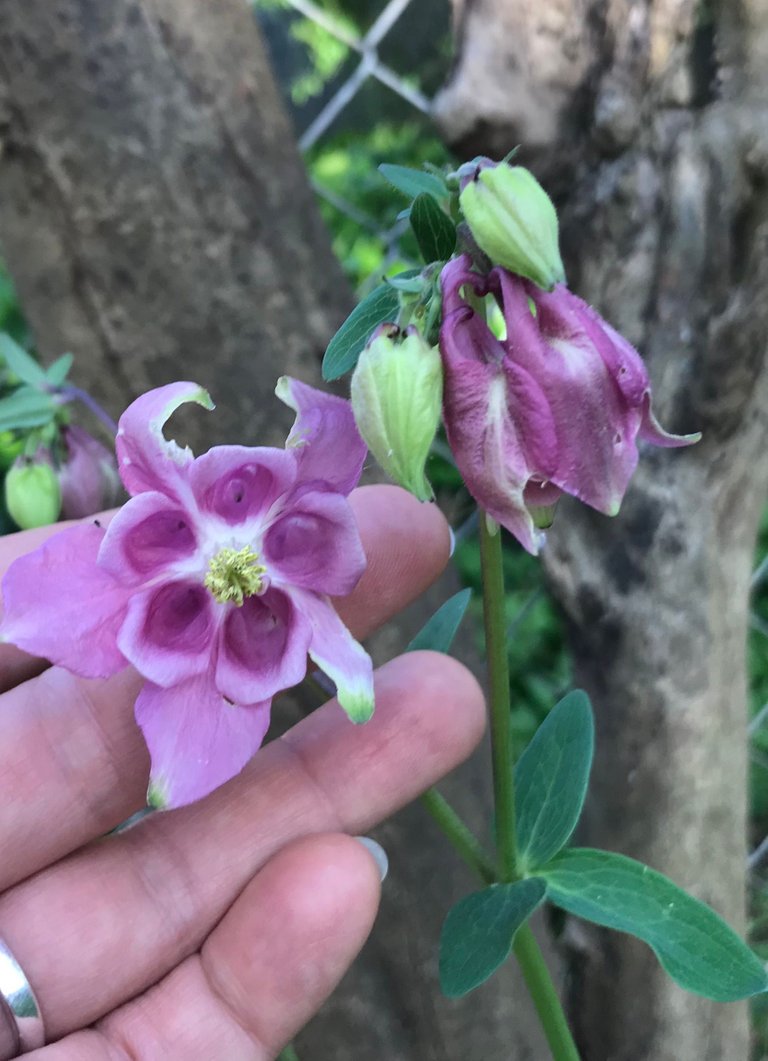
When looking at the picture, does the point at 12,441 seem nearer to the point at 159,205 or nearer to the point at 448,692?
the point at 159,205

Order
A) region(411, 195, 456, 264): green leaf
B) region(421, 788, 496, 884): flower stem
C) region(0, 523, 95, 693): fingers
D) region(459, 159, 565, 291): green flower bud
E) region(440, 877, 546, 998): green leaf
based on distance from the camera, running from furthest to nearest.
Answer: region(0, 523, 95, 693): fingers → region(421, 788, 496, 884): flower stem → region(440, 877, 546, 998): green leaf → region(411, 195, 456, 264): green leaf → region(459, 159, 565, 291): green flower bud

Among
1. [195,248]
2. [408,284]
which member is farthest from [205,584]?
[195,248]

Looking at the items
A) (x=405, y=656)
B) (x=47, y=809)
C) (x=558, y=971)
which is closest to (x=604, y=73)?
(x=405, y=656)

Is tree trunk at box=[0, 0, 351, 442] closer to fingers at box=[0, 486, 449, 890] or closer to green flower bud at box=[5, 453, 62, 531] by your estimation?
green flower bud at box=[5, 453, 62, 531]

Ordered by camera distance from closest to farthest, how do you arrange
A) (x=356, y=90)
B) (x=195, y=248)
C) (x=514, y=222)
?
(x=514, y=222) → (x=195, y=248) → (x=356, y=90)

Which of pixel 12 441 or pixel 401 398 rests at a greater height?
pixel 401 398

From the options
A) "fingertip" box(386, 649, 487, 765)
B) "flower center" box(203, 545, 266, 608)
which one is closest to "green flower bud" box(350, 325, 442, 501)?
"flower center" box(203, 545, 266, 608)
